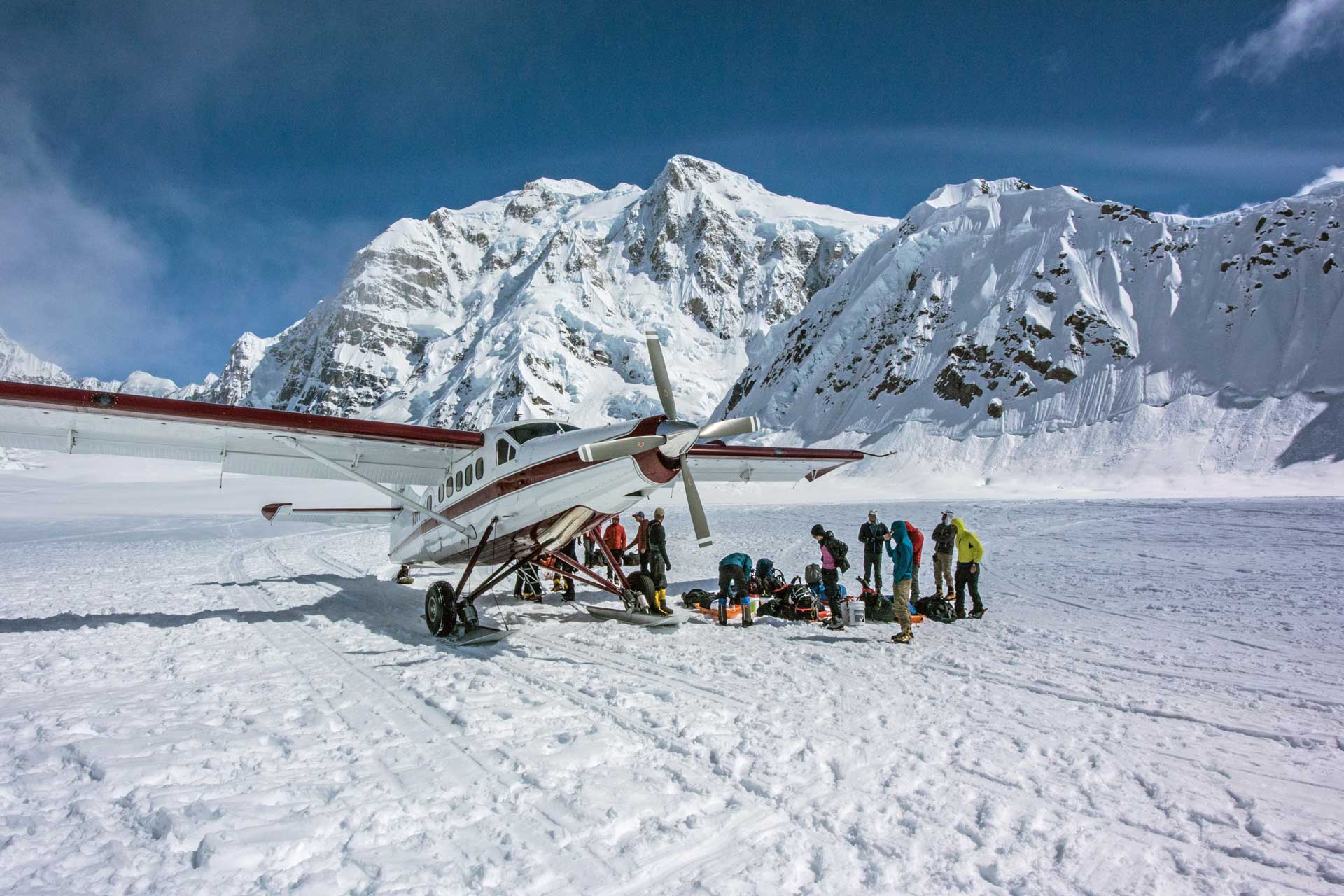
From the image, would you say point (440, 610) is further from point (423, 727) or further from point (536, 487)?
point (423, 727)

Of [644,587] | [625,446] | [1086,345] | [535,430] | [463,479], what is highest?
[1086,345]


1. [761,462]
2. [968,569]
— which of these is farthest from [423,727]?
[761,462]

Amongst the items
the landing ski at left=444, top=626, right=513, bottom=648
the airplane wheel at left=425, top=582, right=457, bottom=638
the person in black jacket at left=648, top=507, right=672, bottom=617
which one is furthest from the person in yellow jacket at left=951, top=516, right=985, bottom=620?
Result: the airplane wheel at left=425, top=582, right=457, bottom=638

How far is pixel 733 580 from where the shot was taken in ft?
32.7

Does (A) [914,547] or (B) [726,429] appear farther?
(A) [914,547]

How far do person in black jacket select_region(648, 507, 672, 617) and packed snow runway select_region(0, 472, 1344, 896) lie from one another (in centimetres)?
70

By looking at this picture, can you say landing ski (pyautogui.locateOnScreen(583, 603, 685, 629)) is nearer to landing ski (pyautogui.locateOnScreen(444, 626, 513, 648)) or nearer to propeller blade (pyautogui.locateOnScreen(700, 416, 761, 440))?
landing ski (pyautogui.locateOnScreen(444, 626, 513, 648))

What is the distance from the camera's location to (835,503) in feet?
121

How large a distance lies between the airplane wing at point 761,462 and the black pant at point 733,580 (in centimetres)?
275

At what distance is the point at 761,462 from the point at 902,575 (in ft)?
17.4

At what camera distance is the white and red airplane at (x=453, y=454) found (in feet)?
24.7

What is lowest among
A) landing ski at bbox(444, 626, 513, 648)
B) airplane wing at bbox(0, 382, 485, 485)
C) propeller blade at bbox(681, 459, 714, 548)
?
landing ski at bbox(444, 626, 513, 648)

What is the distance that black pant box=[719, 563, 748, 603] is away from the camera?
9875mm

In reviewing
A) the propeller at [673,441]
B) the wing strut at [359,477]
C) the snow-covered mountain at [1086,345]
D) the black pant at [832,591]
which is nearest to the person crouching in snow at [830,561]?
the black pant at [832,591]
